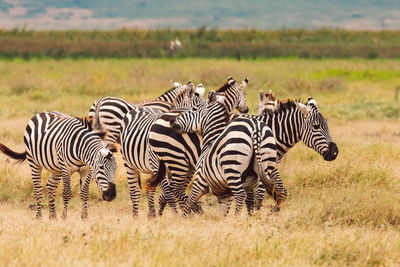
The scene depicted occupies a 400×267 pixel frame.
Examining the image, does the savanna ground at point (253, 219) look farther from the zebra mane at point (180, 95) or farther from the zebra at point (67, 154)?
the zebra mane at point (180, 95)

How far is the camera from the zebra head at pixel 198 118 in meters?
8.10

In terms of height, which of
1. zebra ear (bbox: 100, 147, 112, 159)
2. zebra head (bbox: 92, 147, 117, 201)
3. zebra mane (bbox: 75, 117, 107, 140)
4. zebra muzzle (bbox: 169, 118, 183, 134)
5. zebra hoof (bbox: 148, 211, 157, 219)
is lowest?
zebra hoof (bbox: 148, 211, 157, 219)

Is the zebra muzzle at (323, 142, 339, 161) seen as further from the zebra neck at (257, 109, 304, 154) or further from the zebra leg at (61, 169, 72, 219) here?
the zebra leg at (61, 169, 72, 219)

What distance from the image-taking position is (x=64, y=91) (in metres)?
23.6

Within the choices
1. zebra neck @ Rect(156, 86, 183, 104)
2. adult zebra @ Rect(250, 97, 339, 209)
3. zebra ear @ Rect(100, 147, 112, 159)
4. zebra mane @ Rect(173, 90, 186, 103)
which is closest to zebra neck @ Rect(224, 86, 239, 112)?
zebra mane @ Rect(173, 90, 186, 103)

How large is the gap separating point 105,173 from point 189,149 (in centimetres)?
104

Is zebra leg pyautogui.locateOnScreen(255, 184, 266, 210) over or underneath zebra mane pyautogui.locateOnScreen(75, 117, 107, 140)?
underneath

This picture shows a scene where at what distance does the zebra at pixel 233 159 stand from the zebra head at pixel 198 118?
0.04 feet

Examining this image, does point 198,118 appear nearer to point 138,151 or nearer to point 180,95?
point 138,151

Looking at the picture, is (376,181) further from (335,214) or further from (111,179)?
(111,179)

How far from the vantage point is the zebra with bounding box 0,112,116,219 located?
8.10 meters

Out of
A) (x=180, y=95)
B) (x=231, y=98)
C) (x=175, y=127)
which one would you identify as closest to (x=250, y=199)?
(x=175, y=127)

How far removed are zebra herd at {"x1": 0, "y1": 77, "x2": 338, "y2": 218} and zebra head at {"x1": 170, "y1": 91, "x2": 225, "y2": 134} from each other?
12 millimetres

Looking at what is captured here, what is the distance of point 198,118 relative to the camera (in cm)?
813
